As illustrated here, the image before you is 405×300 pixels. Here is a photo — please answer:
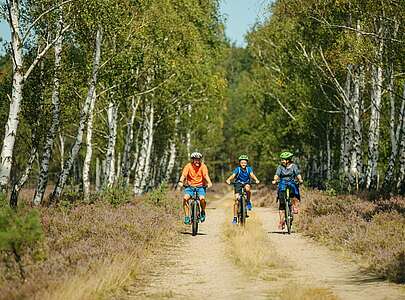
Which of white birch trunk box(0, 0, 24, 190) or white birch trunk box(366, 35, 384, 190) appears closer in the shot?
white birch trunk box(0, 0, 24, 190)

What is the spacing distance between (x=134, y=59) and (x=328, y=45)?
10.1m

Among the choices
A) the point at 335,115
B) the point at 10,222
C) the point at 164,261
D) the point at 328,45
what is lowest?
the point at 164,261

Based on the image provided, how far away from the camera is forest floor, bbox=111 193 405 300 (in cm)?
805

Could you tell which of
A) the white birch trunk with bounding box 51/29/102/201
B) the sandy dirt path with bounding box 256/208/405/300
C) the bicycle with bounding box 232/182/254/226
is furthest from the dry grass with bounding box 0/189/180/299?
the white birch trunk with bounding box 51/29/102/201

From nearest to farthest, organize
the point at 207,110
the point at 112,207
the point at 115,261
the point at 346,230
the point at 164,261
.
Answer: the point at 115,261, the point at 164,261, the point at 346,230, the point at 112,207, the point at 207,110

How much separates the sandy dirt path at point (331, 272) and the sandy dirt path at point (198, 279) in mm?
1070

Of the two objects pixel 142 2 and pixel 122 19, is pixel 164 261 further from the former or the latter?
pixel 142 2

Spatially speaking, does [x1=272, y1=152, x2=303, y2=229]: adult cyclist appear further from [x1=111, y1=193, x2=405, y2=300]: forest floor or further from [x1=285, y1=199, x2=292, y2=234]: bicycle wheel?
[x1=111, y1=193, x2=405, y2=300]: forest floor

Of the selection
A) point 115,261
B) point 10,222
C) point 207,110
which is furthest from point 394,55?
point 207,110

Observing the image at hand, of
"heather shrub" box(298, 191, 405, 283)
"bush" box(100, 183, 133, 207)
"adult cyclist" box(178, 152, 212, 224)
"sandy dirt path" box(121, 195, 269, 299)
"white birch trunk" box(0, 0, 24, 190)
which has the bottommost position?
"sandy dirt path" box(121, 195, 269, 299)

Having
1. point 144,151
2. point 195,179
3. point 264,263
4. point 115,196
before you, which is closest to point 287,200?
point 195,179

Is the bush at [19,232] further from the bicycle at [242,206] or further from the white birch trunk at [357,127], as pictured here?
the white birch trunk at [357,127]

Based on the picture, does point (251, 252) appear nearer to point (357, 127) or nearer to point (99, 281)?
point (99, 281)

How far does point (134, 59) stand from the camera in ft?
74.0
